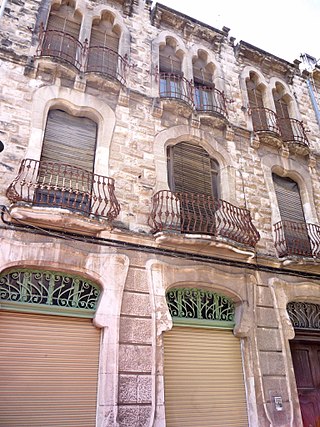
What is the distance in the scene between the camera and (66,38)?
8617 millimetres

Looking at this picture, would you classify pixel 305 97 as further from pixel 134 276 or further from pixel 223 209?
pixel 134 276

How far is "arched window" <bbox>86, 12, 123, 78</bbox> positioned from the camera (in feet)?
28.4

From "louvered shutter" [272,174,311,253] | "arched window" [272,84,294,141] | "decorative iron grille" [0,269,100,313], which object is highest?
"arched window" [272,84,294,141]

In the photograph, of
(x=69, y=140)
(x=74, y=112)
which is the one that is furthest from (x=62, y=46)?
(x=69, y=140)

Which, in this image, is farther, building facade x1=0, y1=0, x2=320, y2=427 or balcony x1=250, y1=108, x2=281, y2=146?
balcony x1=250, y1=108, x2=281, y2=146

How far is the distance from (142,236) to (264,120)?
246 inches

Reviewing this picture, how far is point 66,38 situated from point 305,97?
847 cm

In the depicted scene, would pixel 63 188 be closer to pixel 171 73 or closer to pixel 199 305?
pixel 199 305

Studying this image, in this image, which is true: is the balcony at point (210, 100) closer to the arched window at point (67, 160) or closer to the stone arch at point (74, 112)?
the stone arch at point (74, 112)

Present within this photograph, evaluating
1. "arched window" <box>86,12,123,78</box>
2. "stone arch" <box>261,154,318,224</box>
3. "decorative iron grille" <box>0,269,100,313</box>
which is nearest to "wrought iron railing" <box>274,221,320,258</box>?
"stone arch" <box>261,154,318,224</box>

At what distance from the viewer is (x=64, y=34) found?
320 inches

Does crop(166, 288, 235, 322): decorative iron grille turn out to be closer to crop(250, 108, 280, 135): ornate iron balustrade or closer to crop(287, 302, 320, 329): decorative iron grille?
crop(287, 302, 320, 329): decorative iron grille

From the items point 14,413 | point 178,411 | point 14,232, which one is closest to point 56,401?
point 14,413

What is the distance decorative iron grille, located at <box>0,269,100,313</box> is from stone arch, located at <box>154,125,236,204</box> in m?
2.74
